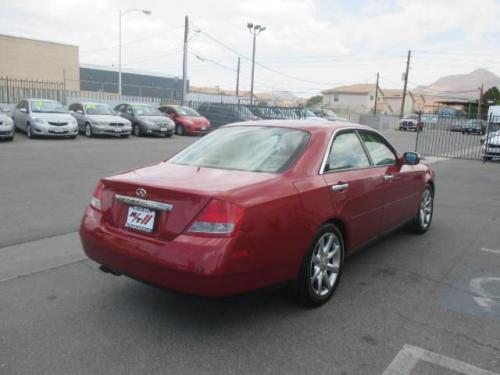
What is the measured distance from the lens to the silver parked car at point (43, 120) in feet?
54.4

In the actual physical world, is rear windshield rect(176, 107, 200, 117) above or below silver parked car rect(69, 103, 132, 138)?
above

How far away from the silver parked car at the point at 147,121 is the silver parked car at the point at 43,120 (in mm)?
3372

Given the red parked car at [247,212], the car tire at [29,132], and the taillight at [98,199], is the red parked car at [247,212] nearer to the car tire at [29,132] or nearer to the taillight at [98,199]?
the taillight at [98,199]

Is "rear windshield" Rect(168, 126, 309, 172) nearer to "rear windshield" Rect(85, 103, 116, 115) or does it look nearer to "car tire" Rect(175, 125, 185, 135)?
"rear windshield" Rect(85, 103, 116, 115)

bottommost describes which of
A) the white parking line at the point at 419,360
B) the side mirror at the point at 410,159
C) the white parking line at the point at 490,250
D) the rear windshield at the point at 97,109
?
the white parking line at the point at 419,360

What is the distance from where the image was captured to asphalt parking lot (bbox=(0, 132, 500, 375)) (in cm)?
297

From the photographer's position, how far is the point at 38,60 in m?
49.6

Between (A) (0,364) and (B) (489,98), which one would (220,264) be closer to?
(A) (0,364)

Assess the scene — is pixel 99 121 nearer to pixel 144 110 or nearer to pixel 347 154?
pixel 144 110

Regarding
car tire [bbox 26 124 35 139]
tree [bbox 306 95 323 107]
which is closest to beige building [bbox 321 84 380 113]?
tree [bbox 306 95 323 107]

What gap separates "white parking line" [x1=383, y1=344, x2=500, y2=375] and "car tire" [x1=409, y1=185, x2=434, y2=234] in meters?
2.98

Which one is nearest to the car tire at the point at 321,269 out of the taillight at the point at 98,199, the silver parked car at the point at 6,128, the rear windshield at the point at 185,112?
the taillight at the point at 98,199

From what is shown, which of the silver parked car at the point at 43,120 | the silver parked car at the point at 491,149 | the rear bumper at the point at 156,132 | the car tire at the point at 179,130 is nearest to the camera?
the silver parked car at the point at 491,149

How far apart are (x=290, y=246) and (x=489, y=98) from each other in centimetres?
7927
